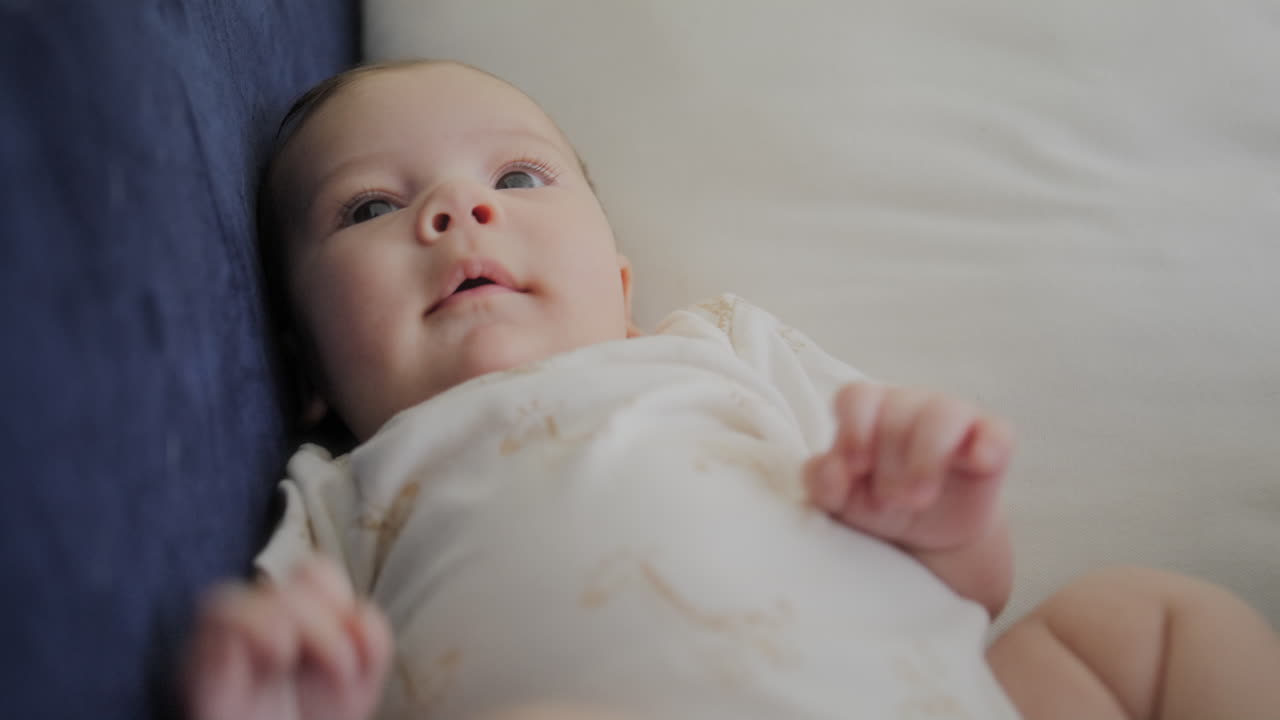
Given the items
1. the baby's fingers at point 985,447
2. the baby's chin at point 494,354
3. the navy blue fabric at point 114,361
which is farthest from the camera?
the baby's chin at point 494,354

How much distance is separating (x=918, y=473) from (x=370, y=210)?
476mm

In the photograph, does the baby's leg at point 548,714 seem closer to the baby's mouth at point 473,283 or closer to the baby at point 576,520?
the baby at point 576,520

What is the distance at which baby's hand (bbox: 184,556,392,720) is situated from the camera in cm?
36

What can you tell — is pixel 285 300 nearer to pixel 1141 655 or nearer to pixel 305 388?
pixel 305 388

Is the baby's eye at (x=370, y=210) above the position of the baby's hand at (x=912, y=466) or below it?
above

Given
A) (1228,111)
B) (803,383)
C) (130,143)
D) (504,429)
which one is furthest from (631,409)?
(1228,111)

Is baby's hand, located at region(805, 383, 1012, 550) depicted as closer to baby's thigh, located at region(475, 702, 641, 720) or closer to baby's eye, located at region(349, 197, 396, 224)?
baby's thigh, located at region(475, 702, 641, 720)

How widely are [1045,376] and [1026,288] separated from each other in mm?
110

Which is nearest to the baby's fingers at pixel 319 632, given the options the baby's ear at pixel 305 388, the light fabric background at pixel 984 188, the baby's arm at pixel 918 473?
the baby's arm at pixel 918 473

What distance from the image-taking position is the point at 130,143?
464 millimetres

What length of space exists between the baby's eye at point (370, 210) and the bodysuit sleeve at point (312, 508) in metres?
0.19

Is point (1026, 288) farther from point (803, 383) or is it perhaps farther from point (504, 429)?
point (504, 429)

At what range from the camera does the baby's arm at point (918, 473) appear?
0.52 meters

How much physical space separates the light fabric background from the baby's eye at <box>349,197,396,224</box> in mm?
350
